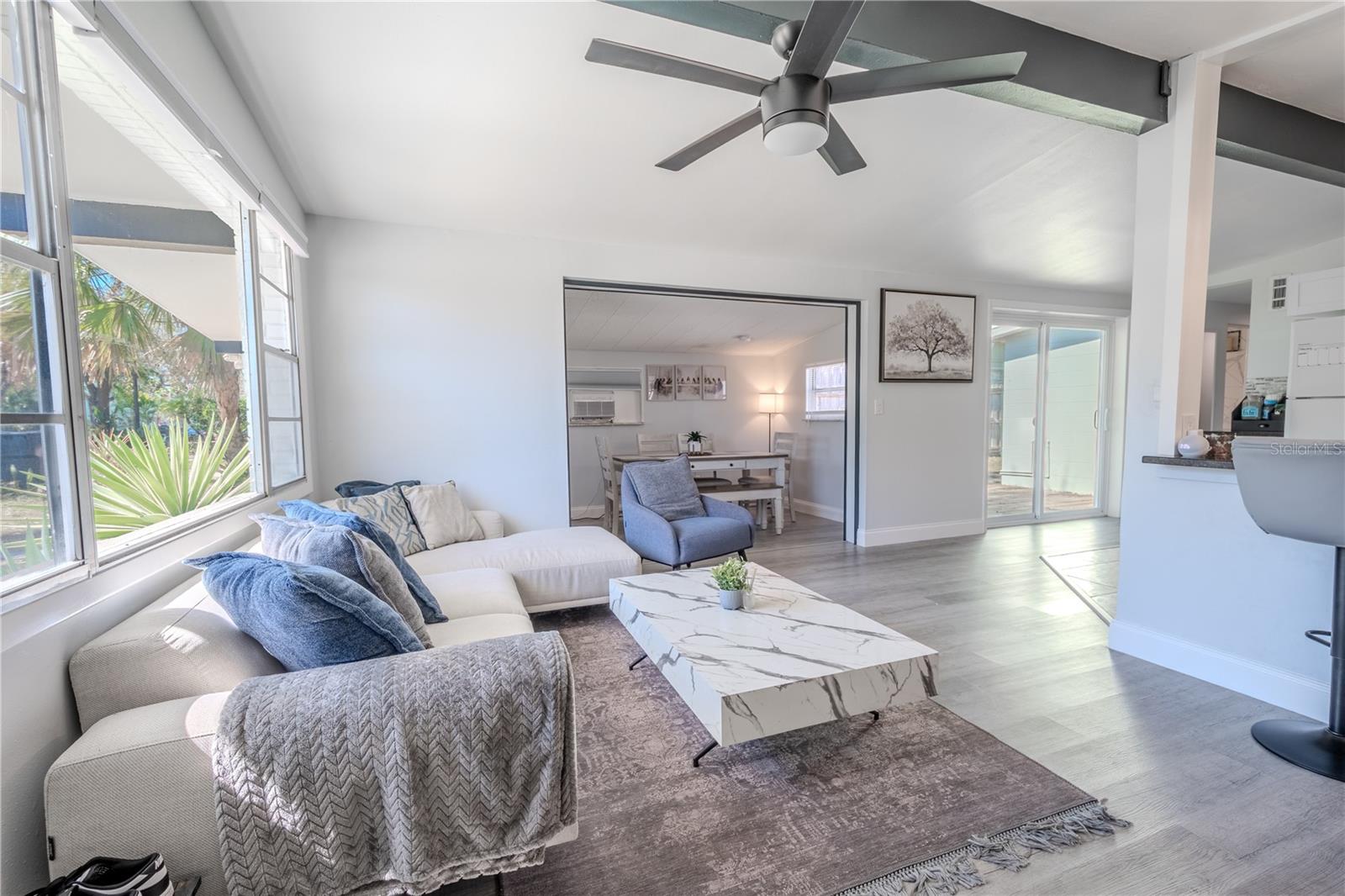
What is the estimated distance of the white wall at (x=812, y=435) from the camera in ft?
19.5

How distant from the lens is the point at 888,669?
1.58m

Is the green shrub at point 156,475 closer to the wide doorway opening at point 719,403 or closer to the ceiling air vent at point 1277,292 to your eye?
the wide doorway opening at point 719,403

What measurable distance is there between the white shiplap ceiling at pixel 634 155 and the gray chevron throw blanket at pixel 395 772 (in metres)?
2.22

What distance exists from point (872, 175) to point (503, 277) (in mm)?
2490

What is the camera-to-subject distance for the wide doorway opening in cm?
543

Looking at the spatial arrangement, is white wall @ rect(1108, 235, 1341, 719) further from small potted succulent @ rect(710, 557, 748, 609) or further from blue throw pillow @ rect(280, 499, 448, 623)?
blue throw pillow @ rect(280, 499, 448, 623)

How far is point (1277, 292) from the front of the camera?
176 inches

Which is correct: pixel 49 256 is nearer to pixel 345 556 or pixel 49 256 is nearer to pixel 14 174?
pixel 14 174

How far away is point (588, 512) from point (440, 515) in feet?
10.7

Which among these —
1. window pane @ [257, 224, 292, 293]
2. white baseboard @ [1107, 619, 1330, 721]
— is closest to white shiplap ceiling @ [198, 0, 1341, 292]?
window pane @ [257, 224, 292, 293]

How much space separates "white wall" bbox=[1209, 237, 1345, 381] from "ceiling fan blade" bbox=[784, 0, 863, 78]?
544 cm

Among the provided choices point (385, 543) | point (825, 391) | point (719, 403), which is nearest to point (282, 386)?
point (385, 543)

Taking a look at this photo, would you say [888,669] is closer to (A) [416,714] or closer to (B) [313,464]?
(A) [416,714]

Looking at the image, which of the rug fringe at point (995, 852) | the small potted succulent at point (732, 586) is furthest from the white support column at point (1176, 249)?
the small potted succulent at point (732, 586)
